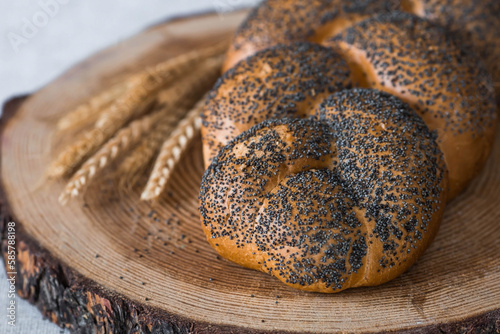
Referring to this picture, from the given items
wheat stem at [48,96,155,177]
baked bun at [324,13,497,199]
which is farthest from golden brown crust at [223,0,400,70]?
wheat stem at [48,96,155,177]

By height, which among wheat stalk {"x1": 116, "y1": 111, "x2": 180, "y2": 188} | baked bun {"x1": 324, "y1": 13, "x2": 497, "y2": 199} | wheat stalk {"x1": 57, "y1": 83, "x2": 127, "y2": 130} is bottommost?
wheat stalk {"x1": 116, "y1": 111, "x2": 180, "y2": 188}

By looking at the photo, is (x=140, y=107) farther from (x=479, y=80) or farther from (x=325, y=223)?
(x=479, y=80)

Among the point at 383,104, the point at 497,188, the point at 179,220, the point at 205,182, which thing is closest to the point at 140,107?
the point at 179,220

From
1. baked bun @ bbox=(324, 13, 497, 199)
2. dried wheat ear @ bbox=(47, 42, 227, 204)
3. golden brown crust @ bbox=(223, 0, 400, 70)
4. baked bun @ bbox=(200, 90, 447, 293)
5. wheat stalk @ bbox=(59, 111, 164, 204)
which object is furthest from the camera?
golden brown crust @ bbox=(223, 0, 400, 70)

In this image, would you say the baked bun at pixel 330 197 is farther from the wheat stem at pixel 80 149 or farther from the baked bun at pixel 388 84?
the wheat stem at pixel 80 149

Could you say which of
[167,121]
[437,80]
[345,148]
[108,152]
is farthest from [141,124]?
[437,80]

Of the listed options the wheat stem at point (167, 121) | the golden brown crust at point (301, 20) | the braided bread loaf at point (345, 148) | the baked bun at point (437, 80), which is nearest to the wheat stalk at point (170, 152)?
the wheat stem at point (167, 121)

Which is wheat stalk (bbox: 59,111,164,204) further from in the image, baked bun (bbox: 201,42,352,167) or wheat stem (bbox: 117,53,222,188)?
baked bun (bbox: 201,42,352,167)

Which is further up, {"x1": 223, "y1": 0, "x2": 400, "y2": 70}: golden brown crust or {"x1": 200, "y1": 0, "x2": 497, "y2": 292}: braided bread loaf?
{"x1": 223, "y1": 0, "x2": 400, "y2": 70}: golden brown crust
